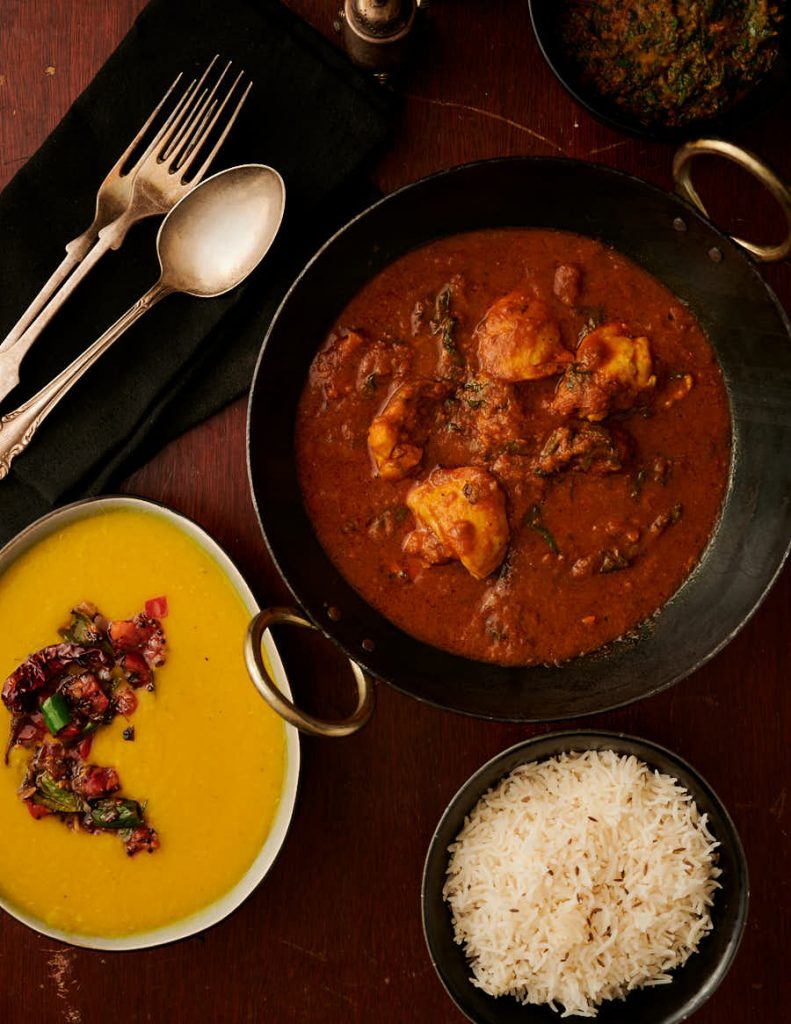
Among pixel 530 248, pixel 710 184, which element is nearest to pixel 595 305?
pixel 530 248

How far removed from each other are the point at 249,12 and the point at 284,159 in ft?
1.20

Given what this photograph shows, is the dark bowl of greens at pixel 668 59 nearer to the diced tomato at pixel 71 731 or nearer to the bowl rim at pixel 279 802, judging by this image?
the bowl rim at pixel 279 802

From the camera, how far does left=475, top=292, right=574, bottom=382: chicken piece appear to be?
217 cm

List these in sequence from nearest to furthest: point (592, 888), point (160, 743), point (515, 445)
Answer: point (515, 445)
point (592, 888)
point (160, 743)

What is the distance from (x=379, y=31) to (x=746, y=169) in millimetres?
900

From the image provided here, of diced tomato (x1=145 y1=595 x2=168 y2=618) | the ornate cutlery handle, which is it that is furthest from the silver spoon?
diced tomato (x1=145 y1=595 x2=168 y2=618)

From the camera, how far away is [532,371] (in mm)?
2186

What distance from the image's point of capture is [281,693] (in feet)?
6.89

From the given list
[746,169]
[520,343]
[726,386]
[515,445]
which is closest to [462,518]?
[515,445]

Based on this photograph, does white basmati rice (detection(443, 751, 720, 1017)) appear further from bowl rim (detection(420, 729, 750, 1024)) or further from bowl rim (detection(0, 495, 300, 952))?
bowl rim (detection(0, 495, 300, 952))

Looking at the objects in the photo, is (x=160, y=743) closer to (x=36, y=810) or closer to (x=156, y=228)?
(x=36, y=810)

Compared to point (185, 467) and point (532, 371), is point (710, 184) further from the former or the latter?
point (185, 467)

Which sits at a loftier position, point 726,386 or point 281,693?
point 281,693

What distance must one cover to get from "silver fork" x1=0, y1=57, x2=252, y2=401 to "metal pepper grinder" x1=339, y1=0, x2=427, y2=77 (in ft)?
0.94
